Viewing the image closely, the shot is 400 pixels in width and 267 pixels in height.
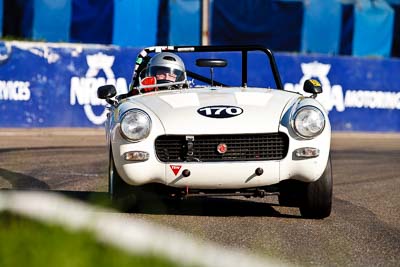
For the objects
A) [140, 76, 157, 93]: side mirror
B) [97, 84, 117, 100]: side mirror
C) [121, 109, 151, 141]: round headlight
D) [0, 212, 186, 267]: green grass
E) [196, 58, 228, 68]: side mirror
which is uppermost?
[196, 58, 228, 68]: side mirror

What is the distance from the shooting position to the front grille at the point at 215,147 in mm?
7273

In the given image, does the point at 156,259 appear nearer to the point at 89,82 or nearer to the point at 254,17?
the point at 89,82

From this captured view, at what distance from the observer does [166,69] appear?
8.62 metres

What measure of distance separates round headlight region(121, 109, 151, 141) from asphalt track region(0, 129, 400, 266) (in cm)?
52

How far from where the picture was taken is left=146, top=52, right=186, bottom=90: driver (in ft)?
28.2

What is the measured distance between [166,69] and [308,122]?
1668mm

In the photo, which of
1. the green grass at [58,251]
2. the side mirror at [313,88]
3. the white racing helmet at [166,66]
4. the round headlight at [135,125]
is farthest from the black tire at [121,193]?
the green grass at [58,251]

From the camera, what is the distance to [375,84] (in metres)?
20.2

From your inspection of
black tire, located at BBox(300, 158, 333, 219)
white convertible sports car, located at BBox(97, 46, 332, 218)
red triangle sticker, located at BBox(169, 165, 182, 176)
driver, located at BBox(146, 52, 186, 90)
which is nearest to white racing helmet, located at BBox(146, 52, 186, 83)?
driver, located at BBox(146, 52, 186, 90)

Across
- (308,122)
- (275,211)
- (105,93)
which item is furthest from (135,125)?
(275,211)

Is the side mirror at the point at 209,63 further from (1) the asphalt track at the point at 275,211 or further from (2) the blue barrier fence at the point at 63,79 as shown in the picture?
(2) the blue barrier fence at the point at 63,79

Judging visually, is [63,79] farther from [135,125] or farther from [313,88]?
[135,125]

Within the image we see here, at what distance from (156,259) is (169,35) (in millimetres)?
A: 21193

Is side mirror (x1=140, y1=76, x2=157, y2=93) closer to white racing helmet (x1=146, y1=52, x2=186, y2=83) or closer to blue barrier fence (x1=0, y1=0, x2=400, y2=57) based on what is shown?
white racing helmet (x1=146, y1=52, x2=186, y2=83)
